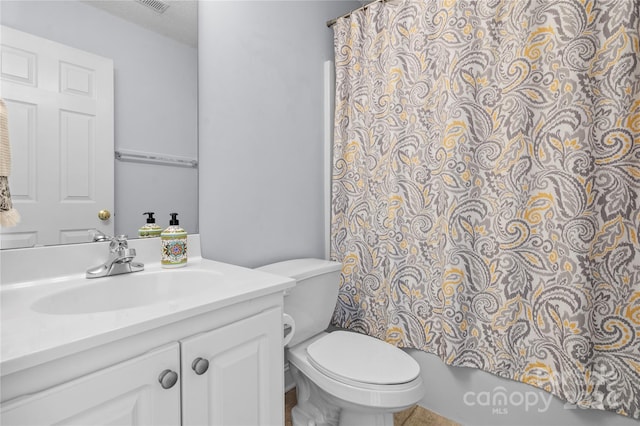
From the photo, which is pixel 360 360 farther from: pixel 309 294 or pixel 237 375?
pixel 237 375

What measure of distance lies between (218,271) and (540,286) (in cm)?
120

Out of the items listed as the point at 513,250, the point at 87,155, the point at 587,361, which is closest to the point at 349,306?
the point at 513,250

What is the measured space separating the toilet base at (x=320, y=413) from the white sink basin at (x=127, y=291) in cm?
60

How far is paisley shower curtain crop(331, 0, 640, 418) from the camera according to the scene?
109cm

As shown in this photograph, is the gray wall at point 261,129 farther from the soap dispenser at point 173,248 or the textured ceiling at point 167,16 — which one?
the soap dispenser at point 173,248

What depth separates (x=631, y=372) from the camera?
3.51ft

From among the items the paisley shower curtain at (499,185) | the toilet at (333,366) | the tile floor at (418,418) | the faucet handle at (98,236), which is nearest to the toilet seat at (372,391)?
the toilet at (333,366)

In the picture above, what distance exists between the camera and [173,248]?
108 centimetres

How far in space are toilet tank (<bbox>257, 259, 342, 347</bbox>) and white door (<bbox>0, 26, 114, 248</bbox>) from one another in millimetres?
672

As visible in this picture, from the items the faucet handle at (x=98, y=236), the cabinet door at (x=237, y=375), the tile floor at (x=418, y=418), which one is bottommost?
the tile floor at (x=418, y=418)

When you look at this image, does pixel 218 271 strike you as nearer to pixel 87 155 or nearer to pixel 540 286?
pixel 87 155

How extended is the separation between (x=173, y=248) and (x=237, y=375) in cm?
51

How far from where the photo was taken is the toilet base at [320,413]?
1132mm

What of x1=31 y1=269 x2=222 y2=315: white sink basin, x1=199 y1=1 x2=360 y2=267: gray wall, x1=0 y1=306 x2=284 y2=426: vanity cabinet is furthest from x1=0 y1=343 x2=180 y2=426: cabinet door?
x1=199 y1=1 x2=360 y2=267: gray wall
